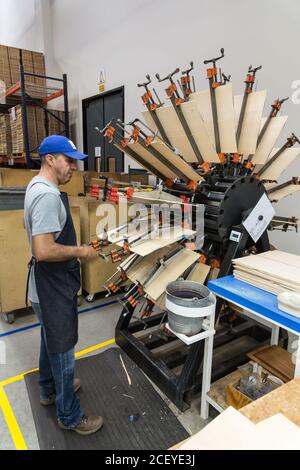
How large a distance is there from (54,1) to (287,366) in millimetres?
6460

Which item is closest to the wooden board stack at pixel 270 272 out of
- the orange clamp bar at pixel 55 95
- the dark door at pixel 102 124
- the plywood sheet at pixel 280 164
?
the plywood sheet at pixel 280 164

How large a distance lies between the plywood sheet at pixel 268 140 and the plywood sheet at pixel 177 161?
0.46 m

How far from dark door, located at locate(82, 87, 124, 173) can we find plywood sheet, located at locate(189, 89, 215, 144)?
8.57ft

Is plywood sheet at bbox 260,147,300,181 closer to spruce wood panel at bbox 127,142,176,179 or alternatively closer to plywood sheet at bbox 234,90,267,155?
Answer: plywood sheet at bbox 234,90,267,155

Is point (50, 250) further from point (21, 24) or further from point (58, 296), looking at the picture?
point (21, 24)

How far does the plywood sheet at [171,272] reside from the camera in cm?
158

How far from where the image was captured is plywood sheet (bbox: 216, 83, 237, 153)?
57.6 inches

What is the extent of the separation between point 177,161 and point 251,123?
1.67ft

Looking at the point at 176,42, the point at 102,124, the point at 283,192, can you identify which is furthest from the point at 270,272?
the point at 102,124

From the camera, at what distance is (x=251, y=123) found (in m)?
1.65

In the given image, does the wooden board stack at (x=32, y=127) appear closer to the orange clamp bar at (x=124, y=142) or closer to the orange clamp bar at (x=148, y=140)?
the orange clamp bar at (x=124, y=142)

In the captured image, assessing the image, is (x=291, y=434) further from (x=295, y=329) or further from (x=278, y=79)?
(x=278, y=79)

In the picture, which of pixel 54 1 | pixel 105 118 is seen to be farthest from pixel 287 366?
pixel 54 1

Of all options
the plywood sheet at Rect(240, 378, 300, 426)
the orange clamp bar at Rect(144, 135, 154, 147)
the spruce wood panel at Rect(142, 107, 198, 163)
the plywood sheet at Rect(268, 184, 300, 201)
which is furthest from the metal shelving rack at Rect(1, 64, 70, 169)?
the plywood sheet at Rect(240, 378, 300, 426)
